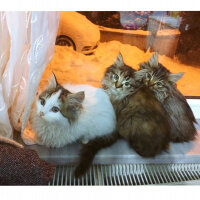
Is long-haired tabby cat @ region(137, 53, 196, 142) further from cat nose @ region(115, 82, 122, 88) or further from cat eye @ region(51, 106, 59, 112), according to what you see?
cat eye @ region(51, 106, 59, 112)

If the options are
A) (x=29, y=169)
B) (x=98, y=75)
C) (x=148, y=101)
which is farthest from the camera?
(x=98, y=75)

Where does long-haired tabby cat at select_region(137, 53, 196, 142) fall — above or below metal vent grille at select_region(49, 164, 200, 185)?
above

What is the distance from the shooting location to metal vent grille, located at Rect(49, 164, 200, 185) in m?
0.83

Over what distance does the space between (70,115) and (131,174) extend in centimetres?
34

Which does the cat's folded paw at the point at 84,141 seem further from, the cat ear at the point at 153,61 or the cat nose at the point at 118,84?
the cat ear at the point at 153,61

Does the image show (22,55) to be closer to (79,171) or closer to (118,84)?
(118,84)

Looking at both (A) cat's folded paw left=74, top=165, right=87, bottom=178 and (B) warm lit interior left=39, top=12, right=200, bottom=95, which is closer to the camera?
(A) cat's folded paw left=74, top=165, right=87, bottom=178

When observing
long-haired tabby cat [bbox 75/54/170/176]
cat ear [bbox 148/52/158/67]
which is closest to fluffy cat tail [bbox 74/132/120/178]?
long-haired tabby cat [bbox 75/54/170/176]

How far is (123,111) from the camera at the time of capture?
92 cm

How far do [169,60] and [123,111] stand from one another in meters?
0.36

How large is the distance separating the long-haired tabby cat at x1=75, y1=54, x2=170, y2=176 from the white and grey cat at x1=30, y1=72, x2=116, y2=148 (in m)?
0.04

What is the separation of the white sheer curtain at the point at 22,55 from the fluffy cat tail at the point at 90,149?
0.86 ft

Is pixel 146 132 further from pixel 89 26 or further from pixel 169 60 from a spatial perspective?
pixel 89 26
